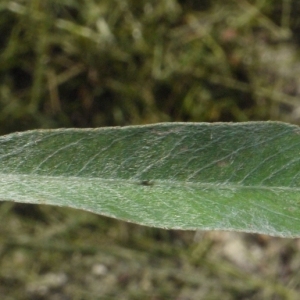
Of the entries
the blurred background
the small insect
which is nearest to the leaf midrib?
the small insect

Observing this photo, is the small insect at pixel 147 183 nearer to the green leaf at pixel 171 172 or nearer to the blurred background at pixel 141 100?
the green leaf at pixel 171 172

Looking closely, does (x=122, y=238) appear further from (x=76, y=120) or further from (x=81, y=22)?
(x=81, y=22)

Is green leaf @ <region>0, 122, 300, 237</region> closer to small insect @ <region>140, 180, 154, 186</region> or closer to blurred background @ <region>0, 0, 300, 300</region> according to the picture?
small insect @ <region>140, 180, 154, 186</region>

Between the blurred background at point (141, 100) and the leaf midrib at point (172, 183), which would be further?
the blurred background at point (141, 100)

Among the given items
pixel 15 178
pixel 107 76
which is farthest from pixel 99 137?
pixel 107 76

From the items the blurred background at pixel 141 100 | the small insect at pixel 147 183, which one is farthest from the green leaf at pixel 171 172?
the blurred background at pixel 141 100

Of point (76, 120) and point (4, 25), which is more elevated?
point (4, 25)
